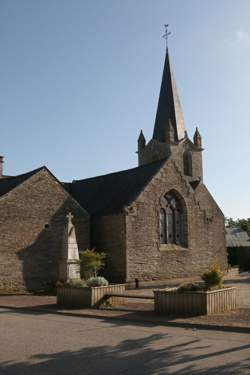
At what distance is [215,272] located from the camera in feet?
47.2

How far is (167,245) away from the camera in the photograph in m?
29.0

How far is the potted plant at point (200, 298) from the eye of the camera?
13180mm

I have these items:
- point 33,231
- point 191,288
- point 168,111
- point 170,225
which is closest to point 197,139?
point 168,111

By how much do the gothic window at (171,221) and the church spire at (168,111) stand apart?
56.5ft

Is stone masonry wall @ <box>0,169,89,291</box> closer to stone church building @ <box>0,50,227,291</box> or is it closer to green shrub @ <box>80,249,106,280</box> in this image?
stone church building @ <box>0,50,227,291</box>

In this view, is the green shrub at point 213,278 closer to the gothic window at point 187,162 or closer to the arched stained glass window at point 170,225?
the arched stained glass window at point 170,225

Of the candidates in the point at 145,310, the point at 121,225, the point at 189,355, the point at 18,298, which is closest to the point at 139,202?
the point at 121,225

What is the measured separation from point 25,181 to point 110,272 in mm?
7405

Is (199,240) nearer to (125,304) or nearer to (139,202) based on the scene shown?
(139,202)

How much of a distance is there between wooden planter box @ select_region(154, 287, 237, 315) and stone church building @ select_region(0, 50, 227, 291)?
412 inches

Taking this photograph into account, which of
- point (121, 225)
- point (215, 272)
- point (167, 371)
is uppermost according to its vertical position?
point (121, 225)

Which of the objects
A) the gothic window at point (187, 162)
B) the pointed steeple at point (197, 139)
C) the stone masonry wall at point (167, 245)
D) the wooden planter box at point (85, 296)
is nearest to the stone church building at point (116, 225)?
the stone masonry wall at point (167, 245)

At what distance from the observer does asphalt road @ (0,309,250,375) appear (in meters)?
7.46

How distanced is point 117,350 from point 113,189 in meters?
21.4
